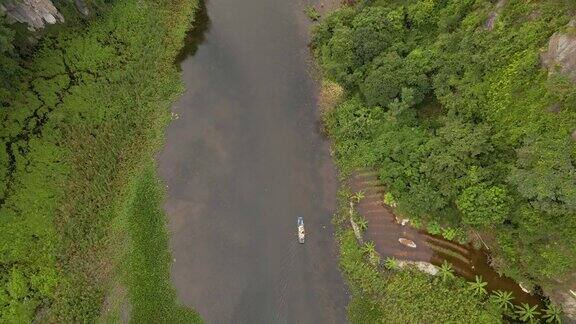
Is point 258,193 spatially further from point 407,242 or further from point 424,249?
point 424,249

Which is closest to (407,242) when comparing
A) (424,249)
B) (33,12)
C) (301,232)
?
(424,249)

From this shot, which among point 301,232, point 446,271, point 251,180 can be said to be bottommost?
point 251,180

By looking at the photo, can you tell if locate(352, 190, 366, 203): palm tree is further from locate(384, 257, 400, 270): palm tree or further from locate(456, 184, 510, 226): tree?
locate(456, 184, 510, 226): tree

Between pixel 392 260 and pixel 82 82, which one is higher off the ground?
pixel 392 260

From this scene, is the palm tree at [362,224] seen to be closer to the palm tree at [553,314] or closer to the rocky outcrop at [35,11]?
the palm tree at [553,314]

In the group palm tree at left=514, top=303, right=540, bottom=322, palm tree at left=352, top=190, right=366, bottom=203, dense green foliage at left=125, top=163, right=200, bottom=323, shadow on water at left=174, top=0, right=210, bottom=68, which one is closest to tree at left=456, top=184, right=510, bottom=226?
palm tree at left=514, top=303, right=540, bottom=322

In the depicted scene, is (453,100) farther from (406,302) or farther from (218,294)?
(218,294)

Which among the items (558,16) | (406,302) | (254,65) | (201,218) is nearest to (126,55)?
(254,65)

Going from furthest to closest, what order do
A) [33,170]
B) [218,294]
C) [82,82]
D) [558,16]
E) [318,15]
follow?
[318,15]
[82,82]
[33,170]
[218,294]
[558,16]
